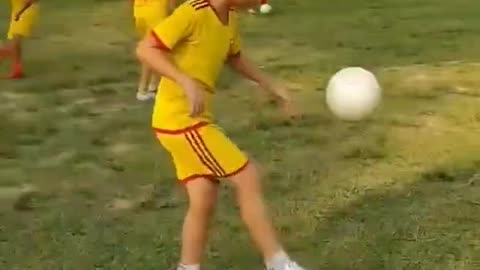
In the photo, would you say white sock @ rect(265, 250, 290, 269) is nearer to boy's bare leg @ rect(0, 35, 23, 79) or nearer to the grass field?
the grass field

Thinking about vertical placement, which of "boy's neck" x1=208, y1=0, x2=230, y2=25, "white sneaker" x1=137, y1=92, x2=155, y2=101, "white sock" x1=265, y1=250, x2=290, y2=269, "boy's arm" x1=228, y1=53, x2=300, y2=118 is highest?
"boy's neck" x1=208, y1=0, x2=230, y2=25

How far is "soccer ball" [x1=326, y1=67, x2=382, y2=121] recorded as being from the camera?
435 cm

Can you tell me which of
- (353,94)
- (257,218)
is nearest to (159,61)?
(257,218)

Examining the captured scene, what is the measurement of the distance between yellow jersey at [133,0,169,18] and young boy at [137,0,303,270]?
3.12m

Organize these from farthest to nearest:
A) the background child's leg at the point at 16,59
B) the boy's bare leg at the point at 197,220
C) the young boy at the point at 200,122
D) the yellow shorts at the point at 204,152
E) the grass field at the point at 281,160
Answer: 1. the background child's leg at the point at 16,59
2. the grass field at the point at 281,160
3. the boy's bare leg at the point at 197,220
4. the yellow shorts at the point at 204,152
5. the young boy at the point at 200,122

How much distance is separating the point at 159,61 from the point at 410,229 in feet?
4.91

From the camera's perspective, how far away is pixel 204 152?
3.69 m

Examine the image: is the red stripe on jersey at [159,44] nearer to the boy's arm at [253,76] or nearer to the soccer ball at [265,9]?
the boy's arm at [253,76]

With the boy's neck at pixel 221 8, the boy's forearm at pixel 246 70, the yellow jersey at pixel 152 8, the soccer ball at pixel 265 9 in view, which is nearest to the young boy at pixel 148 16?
the yellow jersey at pixel 152 8

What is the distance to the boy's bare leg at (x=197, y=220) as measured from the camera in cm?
379

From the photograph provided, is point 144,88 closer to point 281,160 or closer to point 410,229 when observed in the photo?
point 281,160

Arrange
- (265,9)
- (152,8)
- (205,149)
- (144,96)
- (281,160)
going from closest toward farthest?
(205,149) → (281,160) → (152,8) → (144,96) → (265,9)

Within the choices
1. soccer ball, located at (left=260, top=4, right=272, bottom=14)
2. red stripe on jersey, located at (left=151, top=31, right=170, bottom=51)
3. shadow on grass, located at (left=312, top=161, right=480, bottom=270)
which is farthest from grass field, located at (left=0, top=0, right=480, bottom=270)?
soccer ball, located at (left=260, top=4, right=272, bottom=14)

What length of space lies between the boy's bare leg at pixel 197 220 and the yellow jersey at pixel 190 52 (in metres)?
0.25
